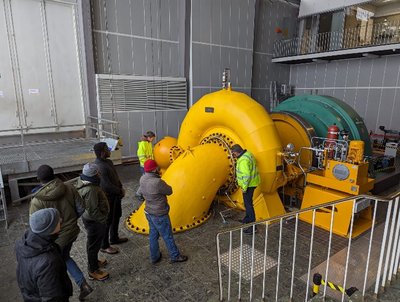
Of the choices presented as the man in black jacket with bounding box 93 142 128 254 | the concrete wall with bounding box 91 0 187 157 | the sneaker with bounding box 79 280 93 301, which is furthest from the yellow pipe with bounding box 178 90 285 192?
the concrete wall with bounding box 91 0 187 157

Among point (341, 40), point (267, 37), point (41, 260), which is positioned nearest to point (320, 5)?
point (341, 40)

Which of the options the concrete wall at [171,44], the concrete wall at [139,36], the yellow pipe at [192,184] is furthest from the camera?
the concrete wall at [171,44]

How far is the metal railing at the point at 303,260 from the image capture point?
2.69m

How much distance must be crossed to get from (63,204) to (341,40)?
46.5ft

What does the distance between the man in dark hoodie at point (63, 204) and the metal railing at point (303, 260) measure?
156 cm

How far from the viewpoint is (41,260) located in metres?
1.82

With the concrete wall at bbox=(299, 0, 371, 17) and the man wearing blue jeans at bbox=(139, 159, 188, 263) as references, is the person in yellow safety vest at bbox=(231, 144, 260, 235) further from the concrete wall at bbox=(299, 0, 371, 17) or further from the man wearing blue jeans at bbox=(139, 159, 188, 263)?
the concrete wall at bbox=(299, 0, 371, 17)

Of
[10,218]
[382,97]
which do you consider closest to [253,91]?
[382,97]

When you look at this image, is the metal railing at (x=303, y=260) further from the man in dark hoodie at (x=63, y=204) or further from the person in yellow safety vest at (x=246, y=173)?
the man in dark hoodie at (x=63, y=204)

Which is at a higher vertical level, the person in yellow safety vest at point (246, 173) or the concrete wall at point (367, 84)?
the concrete wall at point (367, 84)

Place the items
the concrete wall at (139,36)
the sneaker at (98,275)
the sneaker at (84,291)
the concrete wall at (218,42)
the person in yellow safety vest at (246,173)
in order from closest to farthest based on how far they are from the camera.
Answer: the sneaker at (84,291) → the sneaker at (98,275) → the person in yellow safety vest at (246,173) → the concrete wall at (139,36) → the concrete wall at (218,42)

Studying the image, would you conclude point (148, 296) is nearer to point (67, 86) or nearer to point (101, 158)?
point (101, 158)

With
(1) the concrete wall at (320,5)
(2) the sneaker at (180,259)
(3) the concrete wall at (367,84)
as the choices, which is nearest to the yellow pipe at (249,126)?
(2) the sneaker at (180,259)

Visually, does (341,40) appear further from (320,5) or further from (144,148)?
(144,148)
